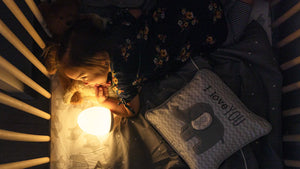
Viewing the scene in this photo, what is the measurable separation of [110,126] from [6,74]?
17.8 inches

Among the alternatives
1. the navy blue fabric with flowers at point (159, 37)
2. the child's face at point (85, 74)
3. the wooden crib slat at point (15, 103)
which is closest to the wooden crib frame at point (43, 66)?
the wooden crib slat at point (15, 103)

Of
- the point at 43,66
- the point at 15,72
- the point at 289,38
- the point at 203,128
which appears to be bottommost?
the point at 203,128

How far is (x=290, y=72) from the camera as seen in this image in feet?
3.34

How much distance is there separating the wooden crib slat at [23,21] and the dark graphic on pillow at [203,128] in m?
0.68

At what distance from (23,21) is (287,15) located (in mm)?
1086

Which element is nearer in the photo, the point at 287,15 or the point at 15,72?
the point at 15,72

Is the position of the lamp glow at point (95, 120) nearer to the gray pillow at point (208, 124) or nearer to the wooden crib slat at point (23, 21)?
the gray pillow at point (208, 124)

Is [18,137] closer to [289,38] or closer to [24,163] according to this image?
[24,163]

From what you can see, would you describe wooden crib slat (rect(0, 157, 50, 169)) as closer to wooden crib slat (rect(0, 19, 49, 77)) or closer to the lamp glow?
the lamp glow

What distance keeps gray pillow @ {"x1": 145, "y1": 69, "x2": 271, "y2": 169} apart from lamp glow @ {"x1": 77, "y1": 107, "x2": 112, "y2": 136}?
0.23 m

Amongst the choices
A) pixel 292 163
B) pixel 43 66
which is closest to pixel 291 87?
pixel 292 163

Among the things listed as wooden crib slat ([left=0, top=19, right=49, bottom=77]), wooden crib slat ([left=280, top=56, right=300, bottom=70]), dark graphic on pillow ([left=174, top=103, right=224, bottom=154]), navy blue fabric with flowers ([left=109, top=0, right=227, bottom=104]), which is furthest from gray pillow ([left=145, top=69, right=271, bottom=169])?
wooden crib slat ([left=0, top=19, right=49, bottom=77])

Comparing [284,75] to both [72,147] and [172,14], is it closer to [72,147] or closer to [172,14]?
[172,14]

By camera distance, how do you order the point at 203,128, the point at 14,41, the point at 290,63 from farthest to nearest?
1. the point at 290,63
2. the point at 203,128
3. the point at 14,41
